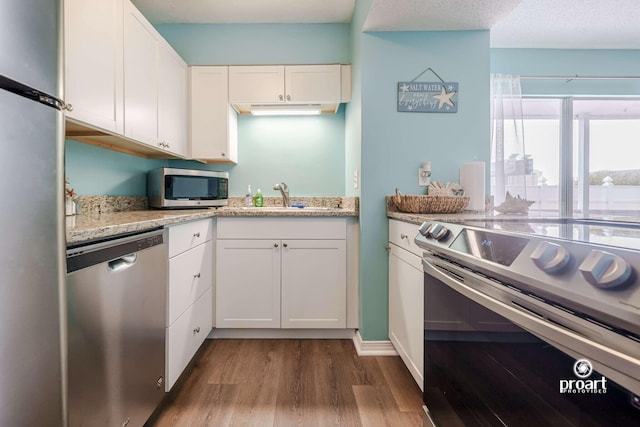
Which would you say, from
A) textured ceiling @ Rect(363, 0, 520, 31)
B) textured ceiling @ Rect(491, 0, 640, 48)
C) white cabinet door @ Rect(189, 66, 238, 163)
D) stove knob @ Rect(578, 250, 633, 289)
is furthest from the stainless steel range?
textured ceiling @ Rect(491, 0, 640, 48)

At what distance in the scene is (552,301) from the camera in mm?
550

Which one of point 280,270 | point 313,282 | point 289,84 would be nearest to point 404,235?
point 313,282

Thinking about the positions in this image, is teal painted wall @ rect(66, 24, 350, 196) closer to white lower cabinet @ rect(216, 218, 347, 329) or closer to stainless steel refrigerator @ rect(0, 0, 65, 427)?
white lower cabinet @ rect(216, 218, 347, 329)

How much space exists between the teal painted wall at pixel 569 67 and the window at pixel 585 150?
0.09m

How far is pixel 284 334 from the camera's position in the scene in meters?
2.21

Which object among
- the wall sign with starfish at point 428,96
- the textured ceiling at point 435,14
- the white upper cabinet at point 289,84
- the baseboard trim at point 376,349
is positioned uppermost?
the textured ceiling at point 435,14

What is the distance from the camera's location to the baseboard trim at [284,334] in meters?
2.21

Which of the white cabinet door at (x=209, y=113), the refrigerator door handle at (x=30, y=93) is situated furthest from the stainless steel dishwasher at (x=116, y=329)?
the white cabinet door at (x=209, y=113)

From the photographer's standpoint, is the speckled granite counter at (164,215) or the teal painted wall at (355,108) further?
the teal painted wall at (355,108)

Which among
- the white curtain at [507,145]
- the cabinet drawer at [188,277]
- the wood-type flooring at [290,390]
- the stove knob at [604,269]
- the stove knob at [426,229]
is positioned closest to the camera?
the stove knob at [604,269]

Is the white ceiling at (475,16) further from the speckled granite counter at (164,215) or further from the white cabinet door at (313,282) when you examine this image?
the white cabinet door at (313,282)

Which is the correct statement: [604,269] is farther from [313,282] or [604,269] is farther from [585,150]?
[585,150]

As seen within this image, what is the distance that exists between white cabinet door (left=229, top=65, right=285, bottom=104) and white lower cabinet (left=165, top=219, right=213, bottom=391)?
3.69 ft

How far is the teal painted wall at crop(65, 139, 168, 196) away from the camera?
1719 millimetres
